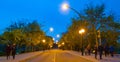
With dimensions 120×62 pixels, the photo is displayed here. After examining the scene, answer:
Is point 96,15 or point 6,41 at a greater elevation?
point 96,15

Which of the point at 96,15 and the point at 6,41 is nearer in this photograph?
the point at 96,15

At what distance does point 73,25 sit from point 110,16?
21.4 metres

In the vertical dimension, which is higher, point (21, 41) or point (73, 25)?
point (73, 25)

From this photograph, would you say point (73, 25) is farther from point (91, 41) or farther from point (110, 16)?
point (110, 16)

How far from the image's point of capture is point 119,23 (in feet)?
179

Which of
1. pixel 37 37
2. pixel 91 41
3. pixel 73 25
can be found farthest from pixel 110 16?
pixel 37 37

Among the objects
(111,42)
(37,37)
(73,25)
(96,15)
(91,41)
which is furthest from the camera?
(37,37)

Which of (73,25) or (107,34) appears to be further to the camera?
(73,25)

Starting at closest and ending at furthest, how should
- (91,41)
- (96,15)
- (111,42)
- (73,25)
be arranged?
1. (96,15)
2. (111,42)
3. (91,41)
4. (73,25)

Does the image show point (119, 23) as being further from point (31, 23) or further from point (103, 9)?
point (31, 23)

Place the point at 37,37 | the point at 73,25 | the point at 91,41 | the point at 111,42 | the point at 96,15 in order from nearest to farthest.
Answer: the point at 96,15 → the point at 111,42 → the point at 91,41 → the point at 73,25 → the point at 37,37

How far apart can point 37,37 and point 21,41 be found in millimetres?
15860

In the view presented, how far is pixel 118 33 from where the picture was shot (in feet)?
183

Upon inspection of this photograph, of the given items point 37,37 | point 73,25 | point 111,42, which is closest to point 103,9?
point 111,42
